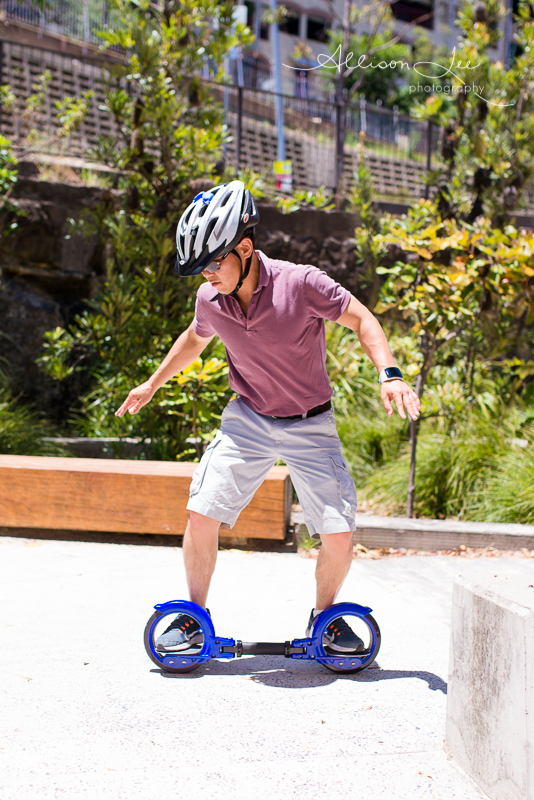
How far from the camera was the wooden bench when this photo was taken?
179 inches

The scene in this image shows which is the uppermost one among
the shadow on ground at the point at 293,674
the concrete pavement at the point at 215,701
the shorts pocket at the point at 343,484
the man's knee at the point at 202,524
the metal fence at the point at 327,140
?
the metal fence at the point at 327,140

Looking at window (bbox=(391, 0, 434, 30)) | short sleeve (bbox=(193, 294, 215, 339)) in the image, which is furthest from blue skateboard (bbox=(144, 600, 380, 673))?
window (bbox=(391, 0, 434, 30))

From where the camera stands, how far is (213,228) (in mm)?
2555

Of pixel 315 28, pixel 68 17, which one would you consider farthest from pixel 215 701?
Result: pixel 315 28

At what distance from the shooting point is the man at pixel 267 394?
2680 millimetres

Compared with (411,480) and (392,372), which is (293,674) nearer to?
(392,372)

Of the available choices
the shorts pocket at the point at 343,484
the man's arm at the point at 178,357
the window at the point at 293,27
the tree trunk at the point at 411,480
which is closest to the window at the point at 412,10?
the window at the point at 293,27

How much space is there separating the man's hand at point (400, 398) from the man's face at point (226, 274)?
708 millimetres

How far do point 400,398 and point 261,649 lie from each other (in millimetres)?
1149

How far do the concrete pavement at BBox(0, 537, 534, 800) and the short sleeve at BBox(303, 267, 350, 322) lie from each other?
3.66 ft

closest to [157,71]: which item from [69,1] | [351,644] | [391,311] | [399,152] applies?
[391,311]

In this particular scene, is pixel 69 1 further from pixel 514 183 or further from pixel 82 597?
pixel 82 597

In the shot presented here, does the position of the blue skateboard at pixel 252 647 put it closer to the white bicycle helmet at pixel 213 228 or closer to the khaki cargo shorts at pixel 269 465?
the khaki cargo shorts at pixel 269 465

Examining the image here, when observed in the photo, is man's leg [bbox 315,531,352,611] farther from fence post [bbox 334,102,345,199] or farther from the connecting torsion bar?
fence post [bbox 334,102,345,199]
